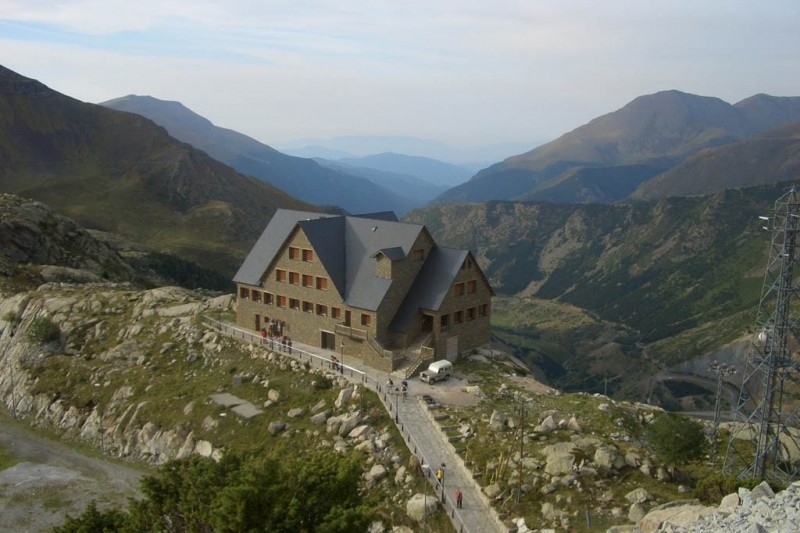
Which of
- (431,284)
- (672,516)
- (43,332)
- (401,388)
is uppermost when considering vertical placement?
(431,284)

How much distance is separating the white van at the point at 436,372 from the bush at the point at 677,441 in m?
17.0

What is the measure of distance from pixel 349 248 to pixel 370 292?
6128mm

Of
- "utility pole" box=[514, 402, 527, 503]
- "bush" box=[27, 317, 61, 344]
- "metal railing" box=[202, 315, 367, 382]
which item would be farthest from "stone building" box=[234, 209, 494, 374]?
"bush" box=[27, 317, 61, 344]

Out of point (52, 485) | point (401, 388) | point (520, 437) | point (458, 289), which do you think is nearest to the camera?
point (520, 437)

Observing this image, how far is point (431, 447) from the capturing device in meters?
40.8

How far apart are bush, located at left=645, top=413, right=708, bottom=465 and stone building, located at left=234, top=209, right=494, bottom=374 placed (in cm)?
1964

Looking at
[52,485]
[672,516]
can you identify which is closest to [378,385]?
[52,485]

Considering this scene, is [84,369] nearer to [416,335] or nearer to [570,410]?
[416,335]

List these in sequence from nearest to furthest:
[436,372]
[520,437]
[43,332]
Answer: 1. [520,437]
2. [436,372]
3. [43,332]

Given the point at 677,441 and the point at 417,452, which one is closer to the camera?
the point at 677,441

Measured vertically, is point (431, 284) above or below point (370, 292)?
above

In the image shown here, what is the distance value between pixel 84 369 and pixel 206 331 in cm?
1174

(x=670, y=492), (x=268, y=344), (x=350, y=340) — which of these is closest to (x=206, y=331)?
(x=268, y=344)

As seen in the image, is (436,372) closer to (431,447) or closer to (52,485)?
(431,447)
